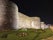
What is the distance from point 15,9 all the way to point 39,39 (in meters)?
2.06

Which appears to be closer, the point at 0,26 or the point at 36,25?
the point at 0,26

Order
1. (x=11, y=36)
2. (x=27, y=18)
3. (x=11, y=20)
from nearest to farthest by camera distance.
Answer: (x=11, y=36)
(x=11, y=20)
(x=27, y=18)

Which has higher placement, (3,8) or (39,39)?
(3,8)

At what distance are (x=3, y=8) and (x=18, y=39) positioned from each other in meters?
1.51

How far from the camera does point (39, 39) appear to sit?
272cm

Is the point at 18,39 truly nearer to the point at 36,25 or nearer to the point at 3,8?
the point at 3,8

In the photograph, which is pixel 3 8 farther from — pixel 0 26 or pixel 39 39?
pixel 39 39

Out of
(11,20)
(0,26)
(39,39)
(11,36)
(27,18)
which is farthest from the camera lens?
(27,18)

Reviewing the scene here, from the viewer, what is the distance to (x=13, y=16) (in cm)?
452

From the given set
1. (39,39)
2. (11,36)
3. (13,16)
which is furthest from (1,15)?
(39,39)

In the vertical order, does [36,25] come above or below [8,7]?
below

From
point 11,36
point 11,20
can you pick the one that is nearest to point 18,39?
point 11,36

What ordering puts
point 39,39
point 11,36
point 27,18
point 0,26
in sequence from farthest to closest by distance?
point 27,18
point 0,26
point 11,36
point 39,39

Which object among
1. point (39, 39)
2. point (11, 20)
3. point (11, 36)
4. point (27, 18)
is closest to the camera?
point (39, 39)
